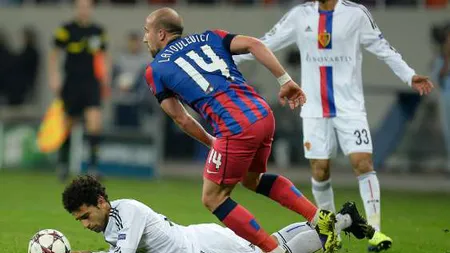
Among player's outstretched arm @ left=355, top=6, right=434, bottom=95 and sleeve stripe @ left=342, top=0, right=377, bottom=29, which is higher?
sleeve stripe @ left=342, top=0, right=377, bottom=29

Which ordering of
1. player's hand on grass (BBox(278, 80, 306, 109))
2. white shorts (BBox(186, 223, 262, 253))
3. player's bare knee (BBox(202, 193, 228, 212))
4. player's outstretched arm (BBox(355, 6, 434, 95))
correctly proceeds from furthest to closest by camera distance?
player's outstretched arm (BBox(355, 6, 434, 95)) < white shorts (BBox(186, 223, 262, 253)) < player's bare knee (BBox(202, 193, 228, 212)) < player's hand on grass (BBox(278, 80, 306, 109))

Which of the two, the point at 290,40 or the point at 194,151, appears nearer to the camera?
the point at 290,40

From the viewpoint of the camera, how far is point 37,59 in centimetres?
2516

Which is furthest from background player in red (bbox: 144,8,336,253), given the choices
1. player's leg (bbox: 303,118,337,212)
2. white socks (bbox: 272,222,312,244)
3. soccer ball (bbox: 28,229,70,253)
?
player's leg (bbox: 303,118,337,212)

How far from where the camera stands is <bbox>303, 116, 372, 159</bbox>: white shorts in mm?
11062

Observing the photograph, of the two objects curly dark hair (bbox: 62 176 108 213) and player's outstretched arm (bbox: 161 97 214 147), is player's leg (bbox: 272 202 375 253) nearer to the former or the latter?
player's outstretched arm (bbox: 161 97 214 147)

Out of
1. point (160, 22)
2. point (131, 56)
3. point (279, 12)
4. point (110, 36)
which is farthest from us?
point (110, 36)

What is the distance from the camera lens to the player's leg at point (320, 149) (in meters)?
11.3

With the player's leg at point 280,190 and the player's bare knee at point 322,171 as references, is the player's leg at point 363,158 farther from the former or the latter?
the player's leg at point 280,190

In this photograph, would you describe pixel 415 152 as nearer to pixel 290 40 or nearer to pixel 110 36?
pixel 110 36

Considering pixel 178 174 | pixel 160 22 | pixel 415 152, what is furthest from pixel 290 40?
pixel 415 152

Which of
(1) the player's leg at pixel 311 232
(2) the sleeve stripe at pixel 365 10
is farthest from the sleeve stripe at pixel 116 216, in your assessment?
(2) the sleeve stripe at pixel 365 10

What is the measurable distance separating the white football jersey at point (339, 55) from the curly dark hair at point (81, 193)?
2867 millimetres

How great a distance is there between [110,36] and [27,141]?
18.7ft
